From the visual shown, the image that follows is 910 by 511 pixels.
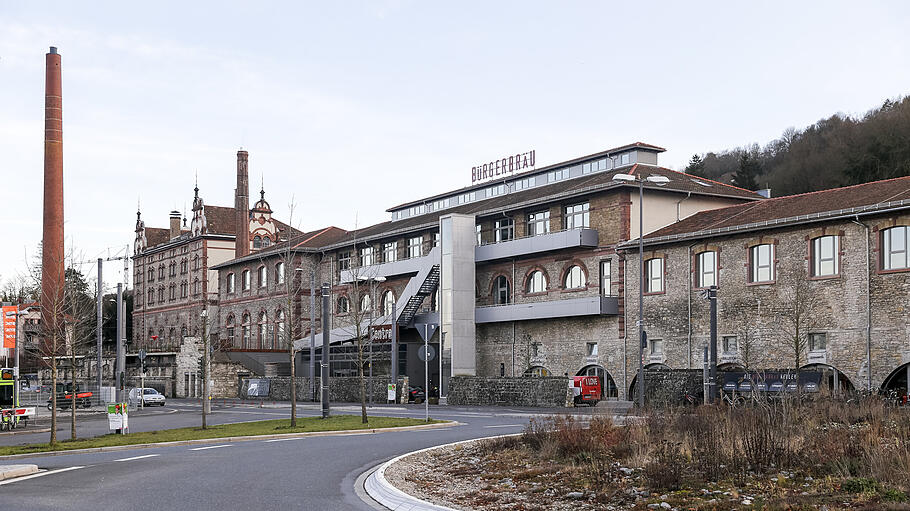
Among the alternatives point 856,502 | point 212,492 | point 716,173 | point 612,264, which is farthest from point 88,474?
point 716,173

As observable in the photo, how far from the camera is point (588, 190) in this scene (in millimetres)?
51594

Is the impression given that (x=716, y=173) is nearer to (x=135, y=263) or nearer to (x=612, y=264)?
(x=612, y=264)

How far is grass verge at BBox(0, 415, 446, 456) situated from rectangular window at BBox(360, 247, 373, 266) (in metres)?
37.0

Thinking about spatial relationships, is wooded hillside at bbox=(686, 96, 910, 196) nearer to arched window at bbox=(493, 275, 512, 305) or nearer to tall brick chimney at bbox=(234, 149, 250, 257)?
arched window at bbox=(493, 275, 512, 305)

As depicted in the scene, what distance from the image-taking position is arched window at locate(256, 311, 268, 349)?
259 feet

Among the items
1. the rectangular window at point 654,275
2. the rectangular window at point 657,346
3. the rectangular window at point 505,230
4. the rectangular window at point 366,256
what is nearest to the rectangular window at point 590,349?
the rectangular window at point 657,346

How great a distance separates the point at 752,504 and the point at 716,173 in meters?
99.8

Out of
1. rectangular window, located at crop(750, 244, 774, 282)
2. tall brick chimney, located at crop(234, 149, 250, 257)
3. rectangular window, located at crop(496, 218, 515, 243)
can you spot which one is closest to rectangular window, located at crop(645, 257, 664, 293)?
rectangular window, located at crop(750, 244, 774, 282)

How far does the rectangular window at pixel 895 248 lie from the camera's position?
3744 centimetres

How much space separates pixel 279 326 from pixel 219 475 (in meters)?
61.4

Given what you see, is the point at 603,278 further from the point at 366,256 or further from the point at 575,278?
the point at 366,256

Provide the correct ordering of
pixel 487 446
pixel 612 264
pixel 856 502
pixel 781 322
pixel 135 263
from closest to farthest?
pixel 856 502 → pixel 487 446 → pixel 781 322 → pixel 612 264 → pixel 135 263

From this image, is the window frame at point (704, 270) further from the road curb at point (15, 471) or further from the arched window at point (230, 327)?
the arched window at point (230, 327)

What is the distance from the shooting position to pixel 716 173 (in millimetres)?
106812
